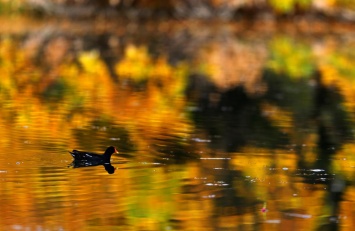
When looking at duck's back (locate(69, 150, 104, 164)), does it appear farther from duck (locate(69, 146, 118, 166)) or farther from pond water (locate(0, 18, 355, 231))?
pond water (locate(0, 18, 355, 231))

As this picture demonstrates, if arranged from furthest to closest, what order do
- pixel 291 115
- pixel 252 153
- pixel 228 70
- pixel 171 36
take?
pixel 171 36 < pixel 228 70 < pixel 291 115 < pixel 252 153

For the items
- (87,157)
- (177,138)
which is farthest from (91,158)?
(177,138)

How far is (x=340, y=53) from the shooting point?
30188mm

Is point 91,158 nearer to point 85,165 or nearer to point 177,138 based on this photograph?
point 85,165

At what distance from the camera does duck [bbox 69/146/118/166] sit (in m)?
11.6

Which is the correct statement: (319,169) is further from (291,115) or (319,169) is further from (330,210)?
(291,115)

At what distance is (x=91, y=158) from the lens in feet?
38.8

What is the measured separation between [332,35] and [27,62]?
15577mm

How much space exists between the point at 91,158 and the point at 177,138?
8.19ft

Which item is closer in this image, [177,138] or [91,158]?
[91,158]

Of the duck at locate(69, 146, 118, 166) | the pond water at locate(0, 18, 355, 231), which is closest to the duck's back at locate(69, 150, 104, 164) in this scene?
the duck at locate(69, 146, 118, 166)

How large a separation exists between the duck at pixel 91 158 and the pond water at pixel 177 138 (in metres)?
0.09

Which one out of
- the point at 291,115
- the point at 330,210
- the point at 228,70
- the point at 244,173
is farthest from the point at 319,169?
the point at 228,70

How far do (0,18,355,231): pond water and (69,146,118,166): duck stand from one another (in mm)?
95
